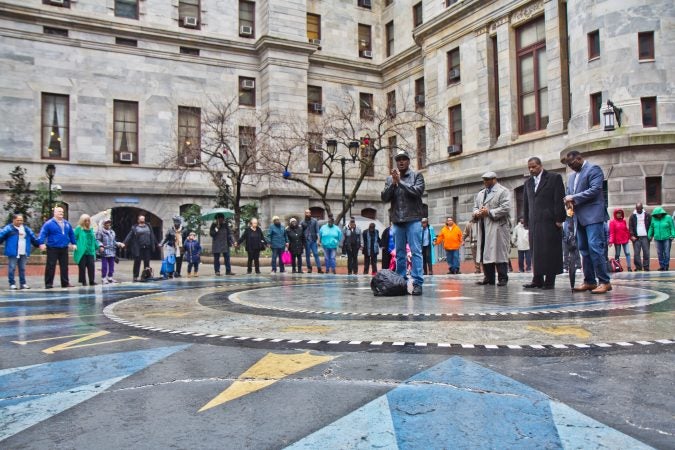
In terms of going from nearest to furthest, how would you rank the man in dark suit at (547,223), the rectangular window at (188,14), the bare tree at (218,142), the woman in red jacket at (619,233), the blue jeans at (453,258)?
1. the man in dark suit at (547,223)
2. the woman in red jacket at (619,233)
3. the blue jeans at (453,258)
4. the bare tree at (218,142)
5. the rectangular window at (188,14)

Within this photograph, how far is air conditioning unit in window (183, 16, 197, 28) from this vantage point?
105 feet

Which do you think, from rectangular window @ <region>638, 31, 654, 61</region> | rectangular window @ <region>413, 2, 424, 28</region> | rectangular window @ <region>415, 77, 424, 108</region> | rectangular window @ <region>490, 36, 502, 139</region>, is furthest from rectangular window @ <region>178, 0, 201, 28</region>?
rectangular window @ <region>638, 31, 654, 61</region>

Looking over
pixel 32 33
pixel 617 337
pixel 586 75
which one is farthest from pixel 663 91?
pixel 32 33

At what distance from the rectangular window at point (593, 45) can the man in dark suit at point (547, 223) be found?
14066 mm

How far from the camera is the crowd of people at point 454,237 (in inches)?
330

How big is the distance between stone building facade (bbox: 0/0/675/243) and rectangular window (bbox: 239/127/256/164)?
170 cm

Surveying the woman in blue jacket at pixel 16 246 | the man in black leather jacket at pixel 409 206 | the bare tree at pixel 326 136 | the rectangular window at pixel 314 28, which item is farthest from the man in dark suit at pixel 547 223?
the rectangular window at pixel 314 28

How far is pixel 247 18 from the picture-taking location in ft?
113

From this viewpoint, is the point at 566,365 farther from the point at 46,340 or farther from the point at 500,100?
the point at 500,100

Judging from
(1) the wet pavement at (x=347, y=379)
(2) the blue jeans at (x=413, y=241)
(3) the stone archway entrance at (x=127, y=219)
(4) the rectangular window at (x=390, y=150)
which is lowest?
(1) the wet pavement at (x=347, y=379)

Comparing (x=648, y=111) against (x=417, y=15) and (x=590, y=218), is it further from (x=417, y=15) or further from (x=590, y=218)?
(x=417, y=15)

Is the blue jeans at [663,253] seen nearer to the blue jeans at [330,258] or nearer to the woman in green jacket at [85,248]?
the blue jeans at [330,258]

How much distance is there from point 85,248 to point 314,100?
2410 cm

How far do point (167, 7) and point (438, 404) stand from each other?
33.2 metres
